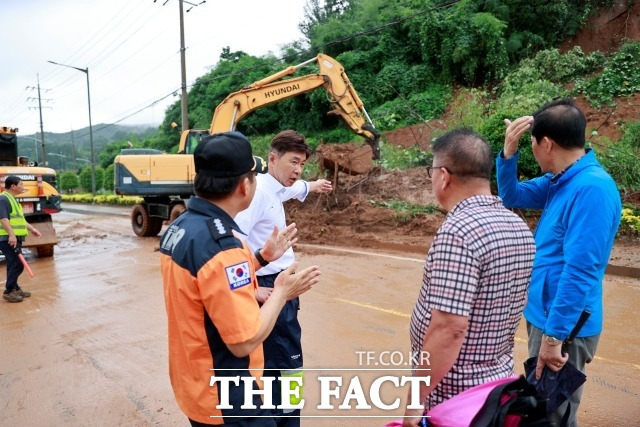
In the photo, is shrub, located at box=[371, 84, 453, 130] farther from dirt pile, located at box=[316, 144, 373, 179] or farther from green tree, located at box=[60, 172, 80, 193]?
green tree, located at box=[60, 172, 80, 193]

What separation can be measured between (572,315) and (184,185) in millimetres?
11950

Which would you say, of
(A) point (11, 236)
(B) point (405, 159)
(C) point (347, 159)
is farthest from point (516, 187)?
(B) point (405, 159)

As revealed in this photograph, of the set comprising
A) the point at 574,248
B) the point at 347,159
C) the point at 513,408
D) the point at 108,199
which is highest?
the point at 347,159

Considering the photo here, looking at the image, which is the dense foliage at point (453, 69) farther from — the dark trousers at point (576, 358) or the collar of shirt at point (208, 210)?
the collar of shirt at point (208, 210)

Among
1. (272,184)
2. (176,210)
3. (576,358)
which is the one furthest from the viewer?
(176,210)

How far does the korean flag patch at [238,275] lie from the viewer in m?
1.63

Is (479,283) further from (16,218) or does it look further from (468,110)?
(468,110)

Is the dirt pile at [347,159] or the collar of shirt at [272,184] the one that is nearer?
the collar of shirt at [272,184]

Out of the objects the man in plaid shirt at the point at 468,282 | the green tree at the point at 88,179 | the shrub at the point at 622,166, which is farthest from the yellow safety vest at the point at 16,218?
the green tree at the point at 88,179

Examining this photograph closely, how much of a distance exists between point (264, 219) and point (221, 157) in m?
1.19

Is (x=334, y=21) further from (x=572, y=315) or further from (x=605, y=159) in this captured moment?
(x=572, y=315)

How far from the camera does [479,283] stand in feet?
5.64

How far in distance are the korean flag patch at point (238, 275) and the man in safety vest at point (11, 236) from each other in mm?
6770

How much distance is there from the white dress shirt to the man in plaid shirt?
123 cm
